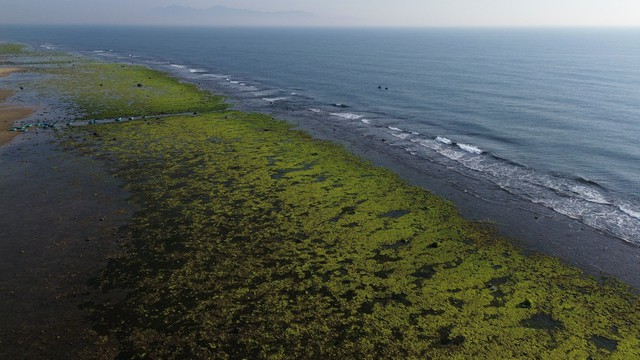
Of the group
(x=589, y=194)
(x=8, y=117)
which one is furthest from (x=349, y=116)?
(x=8, y=117)

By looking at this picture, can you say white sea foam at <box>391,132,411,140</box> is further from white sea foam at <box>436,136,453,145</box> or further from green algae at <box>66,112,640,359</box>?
green algae at <box>66,112,640,359</box>

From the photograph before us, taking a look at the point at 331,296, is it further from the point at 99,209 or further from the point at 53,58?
the point at 53,58

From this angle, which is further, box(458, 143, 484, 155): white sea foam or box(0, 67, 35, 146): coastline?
box(458, 143, 484, 155): white sea foam

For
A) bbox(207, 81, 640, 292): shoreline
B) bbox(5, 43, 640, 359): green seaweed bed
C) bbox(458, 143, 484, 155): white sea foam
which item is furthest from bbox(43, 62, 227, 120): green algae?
bbox(458, 143, 484, 155): white sea foam

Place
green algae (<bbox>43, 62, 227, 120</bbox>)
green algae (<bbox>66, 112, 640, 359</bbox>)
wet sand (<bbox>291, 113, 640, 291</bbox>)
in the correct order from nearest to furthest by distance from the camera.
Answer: green algae (<bbox>66, 112, 640, 359</bbox>), wet sand (<bbox>291, 113, 640, 291</bbox>), green algae (<bbox>43, 62, 227, 120</bbox>)

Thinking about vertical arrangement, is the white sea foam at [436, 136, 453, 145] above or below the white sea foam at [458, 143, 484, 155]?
above

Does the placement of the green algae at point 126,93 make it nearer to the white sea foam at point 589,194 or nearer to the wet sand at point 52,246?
the wet sand at point 52,246

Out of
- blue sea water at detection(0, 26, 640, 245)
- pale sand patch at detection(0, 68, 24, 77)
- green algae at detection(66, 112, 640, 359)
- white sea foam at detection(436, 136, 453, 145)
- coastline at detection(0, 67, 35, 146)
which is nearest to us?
green algae at detection(66, 112, 640, 359)

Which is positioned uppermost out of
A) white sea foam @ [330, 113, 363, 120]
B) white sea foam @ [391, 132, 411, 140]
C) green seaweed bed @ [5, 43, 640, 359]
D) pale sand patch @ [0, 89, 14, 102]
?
pale sand patch @ [0, 89, 14, 102]
